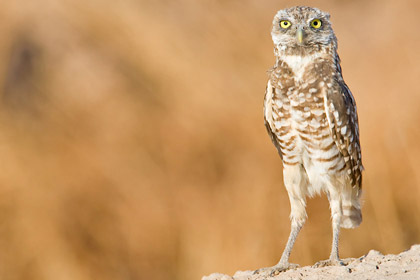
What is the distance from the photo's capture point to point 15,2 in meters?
10.5

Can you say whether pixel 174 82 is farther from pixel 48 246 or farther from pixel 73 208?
pixel 48 246

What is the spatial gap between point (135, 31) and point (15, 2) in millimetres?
1932

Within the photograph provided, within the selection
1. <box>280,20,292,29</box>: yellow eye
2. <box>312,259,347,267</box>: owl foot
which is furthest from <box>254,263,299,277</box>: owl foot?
<box>280,20,292,29</box>: yellow eye

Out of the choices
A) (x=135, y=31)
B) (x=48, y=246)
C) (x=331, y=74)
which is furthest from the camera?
(x=135, y=31)

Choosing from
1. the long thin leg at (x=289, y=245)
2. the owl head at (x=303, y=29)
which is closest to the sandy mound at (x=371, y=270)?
the long thin leg at (x=289, y=245)

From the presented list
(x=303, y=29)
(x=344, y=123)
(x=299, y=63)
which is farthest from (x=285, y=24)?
(x=344, y=123)

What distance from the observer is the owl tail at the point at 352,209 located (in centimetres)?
559

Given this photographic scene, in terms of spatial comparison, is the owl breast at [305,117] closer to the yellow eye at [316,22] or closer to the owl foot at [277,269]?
the yellow eye at [316,22]

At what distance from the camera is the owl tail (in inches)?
220

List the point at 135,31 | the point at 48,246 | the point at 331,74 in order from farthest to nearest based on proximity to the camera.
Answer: the point at 135,31 → the point at 48,246 → the point at 331,74

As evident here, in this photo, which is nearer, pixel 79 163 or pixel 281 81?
pixel 281 81

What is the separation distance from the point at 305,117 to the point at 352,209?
3.52 feet

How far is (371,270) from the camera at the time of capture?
15.0 ft

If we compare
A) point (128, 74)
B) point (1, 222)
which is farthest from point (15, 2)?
point (1, 222)
